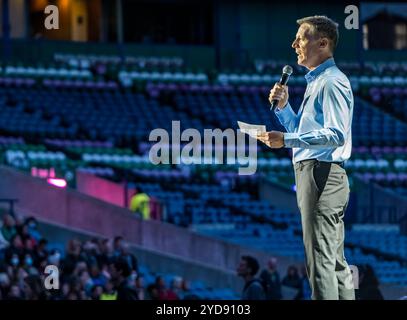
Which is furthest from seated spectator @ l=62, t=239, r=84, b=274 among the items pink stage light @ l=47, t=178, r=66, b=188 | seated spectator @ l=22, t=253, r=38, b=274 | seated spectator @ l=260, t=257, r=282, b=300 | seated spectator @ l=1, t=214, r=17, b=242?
pink stage light @ l=47, t=178, r=66, b=188

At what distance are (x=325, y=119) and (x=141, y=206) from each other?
602 inches

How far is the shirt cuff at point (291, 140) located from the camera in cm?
552

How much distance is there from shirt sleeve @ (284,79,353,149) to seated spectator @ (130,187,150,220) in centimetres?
1510

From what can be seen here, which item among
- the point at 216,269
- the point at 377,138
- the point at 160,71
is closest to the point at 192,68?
the point at 160,71

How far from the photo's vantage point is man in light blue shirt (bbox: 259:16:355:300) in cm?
554

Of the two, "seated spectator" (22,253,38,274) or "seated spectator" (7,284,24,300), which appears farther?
"seated spectator" (22,253,38,274)

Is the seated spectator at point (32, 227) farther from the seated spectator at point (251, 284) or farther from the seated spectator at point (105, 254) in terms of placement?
the seated spectator at point (251, 284)

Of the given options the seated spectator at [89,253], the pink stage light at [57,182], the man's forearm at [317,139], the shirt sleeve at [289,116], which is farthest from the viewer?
the pink stage light at [57,182]

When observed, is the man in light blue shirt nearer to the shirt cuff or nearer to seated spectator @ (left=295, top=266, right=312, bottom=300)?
the shirt cuff

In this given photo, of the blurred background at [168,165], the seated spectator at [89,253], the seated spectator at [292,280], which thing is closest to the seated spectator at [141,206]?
the blurred background at [168,165]

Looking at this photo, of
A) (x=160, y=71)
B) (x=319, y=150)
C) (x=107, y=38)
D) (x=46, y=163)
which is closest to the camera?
(x=319, y=150)
